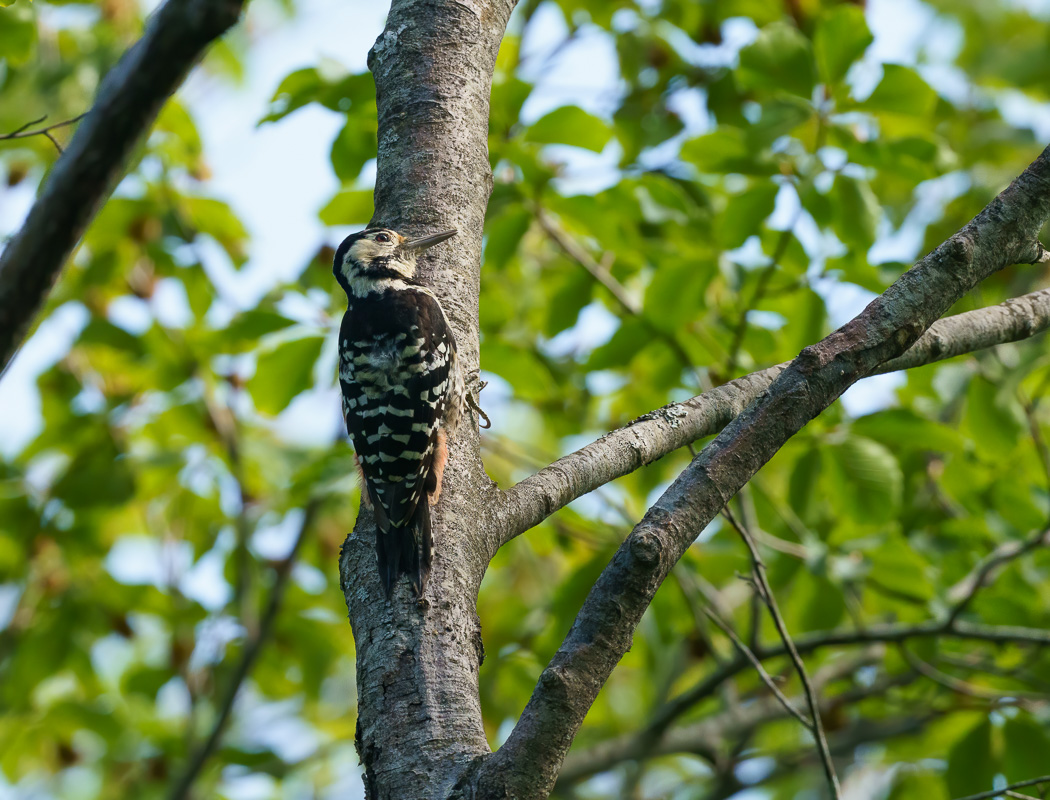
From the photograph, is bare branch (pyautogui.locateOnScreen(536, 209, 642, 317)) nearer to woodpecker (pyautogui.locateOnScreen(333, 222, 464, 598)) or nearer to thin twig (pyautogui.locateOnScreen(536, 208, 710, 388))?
thin twig (pyautogui.locateOnScreen(536, 208, 710, 388))

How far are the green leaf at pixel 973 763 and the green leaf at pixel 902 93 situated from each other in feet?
7.53

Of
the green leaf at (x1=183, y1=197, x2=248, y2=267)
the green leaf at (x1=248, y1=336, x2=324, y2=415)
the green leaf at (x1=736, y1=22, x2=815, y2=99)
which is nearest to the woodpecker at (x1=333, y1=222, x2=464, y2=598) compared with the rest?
the green leaf at (x1=248, y1=336, x2=324, y2=415)

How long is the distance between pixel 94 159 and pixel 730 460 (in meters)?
1.17

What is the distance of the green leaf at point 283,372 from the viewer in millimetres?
3893

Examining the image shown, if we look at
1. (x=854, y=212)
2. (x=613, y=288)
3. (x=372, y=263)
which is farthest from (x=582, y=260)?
(x=854, y=212)

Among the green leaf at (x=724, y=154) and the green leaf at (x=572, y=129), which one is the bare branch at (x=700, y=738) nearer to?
the green leaf at (x=724, y=154)

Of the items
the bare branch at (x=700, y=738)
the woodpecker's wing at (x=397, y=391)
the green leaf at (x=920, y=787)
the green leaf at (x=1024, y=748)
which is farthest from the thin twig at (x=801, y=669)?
the green leaf at (x=920, y=787)

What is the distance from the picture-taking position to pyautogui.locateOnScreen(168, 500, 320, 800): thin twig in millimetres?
4445

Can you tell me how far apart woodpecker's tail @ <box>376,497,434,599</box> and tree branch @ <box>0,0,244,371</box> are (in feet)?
3.16

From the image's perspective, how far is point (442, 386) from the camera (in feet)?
9.62

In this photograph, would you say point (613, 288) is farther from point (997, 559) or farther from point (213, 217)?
point (213, 217)

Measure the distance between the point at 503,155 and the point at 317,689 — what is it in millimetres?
3123

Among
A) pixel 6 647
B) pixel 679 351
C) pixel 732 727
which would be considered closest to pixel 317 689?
pixel 6 647

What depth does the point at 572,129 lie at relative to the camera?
11.2 feet
